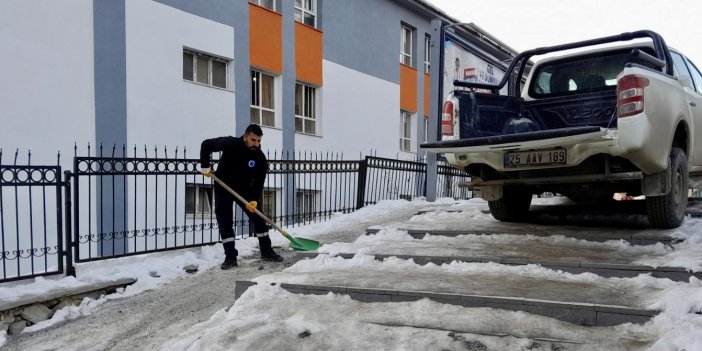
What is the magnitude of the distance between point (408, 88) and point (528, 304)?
52.4 ft

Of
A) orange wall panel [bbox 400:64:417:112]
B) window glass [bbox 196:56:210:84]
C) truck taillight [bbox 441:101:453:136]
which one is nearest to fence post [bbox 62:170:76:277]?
truck taillight [bbox 441:101:453:136]

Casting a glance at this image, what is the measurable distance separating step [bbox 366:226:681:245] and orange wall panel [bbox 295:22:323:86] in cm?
850

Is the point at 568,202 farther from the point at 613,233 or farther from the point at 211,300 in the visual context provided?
the point at 211,300

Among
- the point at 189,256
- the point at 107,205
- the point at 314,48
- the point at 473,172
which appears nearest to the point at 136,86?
the point at 107,205

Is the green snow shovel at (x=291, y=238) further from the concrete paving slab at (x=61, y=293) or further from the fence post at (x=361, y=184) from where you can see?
the fence post at (x=361, y=184)

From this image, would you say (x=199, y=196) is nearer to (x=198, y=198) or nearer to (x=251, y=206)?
(x=198, y=198)

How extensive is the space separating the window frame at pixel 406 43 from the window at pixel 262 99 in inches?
270

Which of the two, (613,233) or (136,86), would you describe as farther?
(136,86)

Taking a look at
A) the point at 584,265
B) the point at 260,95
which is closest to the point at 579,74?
the point at 584,265

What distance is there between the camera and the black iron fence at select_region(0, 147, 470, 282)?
5758mm

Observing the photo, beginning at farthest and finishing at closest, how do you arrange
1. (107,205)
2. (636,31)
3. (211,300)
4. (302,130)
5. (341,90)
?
(341,90), (302,130), (107,205), (636,31), (211,300)

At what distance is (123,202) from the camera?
9.25 m

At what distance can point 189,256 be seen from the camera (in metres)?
6.53

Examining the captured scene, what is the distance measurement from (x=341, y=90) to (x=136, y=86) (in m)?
6.84
